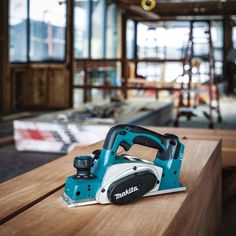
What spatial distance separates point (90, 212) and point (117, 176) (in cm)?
14

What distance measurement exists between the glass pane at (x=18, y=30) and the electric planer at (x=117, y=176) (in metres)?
7.31

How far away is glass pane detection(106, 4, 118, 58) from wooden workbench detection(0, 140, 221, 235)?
11841mm

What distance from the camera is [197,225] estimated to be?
1.79m

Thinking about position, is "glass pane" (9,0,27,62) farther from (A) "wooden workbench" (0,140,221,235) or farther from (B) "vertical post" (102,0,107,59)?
(A) "wooden workbench" (0,140,221,235)

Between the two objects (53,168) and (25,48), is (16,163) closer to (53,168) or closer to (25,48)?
(53,168)

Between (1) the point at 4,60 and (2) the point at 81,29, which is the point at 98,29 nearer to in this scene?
(2) the point at 81,29

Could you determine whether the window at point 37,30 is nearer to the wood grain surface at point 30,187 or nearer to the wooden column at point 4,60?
the wooden column at point 4,60

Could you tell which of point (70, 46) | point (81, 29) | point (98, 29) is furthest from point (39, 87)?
point (98, 29)

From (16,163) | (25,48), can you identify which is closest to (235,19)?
(25,48)

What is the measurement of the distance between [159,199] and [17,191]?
47 centimetres

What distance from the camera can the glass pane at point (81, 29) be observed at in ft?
36.3

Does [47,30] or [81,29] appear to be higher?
[81,29]

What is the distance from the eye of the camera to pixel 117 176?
1.44m

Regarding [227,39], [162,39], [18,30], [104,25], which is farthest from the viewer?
[227,39]
